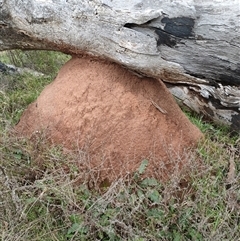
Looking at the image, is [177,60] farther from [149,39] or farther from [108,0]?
[108,0]

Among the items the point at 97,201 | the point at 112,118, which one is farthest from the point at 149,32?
the point at 97,201

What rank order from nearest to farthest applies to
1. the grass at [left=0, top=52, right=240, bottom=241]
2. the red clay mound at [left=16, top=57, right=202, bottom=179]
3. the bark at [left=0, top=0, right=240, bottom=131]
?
1. the grass at [left=0, top=52, right=240, bottom=241]
2. the bark at [left=0, top=0, right=240, bottom=131]
3. the red clay mound at [left=16, top=57, right=202, bottom=179]

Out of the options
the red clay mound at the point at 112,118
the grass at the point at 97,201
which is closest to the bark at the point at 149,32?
the red clay mound at the point at 112,118

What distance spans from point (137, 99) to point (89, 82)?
1.06ft

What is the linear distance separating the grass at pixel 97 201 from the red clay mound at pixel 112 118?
106 millimetres

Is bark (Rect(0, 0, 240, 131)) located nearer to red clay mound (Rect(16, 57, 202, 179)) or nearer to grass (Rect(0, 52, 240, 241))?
red clay mound (Rect(16, 57, 202, 179))

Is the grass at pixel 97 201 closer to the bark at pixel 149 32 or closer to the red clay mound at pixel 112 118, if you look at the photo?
the red clay mound at pixel 112 118

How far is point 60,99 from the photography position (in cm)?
336

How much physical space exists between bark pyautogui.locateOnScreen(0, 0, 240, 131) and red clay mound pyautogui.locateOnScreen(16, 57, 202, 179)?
6.1 inches

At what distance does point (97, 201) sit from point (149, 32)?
1.01 meters

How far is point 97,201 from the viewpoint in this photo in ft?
9.36

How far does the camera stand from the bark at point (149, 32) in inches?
117

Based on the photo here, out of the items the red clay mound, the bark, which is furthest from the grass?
the bark

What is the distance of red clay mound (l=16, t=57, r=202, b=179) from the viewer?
127 inches
